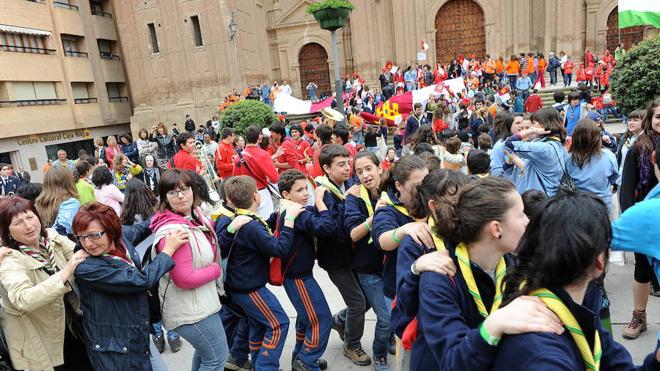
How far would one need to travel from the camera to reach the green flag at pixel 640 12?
727 centimetres

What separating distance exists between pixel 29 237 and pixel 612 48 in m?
27.7

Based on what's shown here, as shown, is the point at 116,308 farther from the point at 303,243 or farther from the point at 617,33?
the point at 617,33

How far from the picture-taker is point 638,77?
323 inches

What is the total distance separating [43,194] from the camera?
478cm

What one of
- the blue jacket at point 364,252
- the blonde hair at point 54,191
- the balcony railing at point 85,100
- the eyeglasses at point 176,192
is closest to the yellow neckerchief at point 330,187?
the blue jacket at point 364,252

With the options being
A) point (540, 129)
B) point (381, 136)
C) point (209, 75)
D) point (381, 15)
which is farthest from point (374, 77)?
point (540, 129)

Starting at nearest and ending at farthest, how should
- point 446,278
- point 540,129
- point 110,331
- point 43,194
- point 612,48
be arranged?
point 446,278, point 110,331, point 540,129, point 43,194, point 612,48

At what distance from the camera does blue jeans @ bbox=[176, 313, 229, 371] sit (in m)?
3.03

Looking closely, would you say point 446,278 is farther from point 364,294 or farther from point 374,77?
point 374,77

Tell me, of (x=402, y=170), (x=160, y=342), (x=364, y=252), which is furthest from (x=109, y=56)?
(x=402, y=170)

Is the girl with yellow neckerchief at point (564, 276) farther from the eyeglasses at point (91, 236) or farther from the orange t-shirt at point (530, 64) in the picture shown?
the orange t-shirt at point (530, 64)

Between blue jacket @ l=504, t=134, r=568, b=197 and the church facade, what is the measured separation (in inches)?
807

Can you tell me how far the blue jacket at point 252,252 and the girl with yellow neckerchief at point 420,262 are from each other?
1220 millimetres

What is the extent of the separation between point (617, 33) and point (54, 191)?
26949mm
